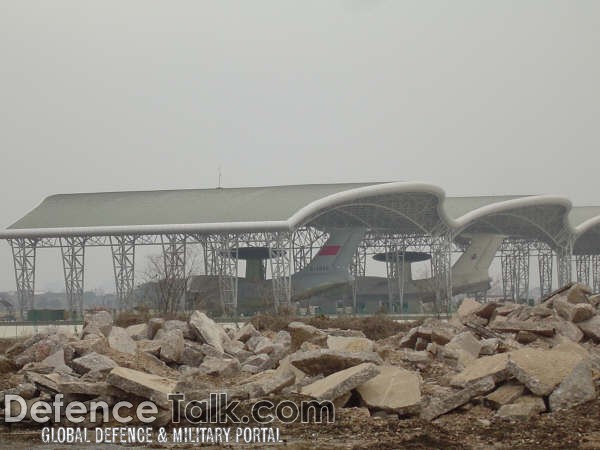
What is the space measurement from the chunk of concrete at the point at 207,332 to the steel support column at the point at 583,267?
83276mm

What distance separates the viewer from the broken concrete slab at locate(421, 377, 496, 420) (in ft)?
34.4

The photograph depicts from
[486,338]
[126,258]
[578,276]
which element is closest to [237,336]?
[486,338]

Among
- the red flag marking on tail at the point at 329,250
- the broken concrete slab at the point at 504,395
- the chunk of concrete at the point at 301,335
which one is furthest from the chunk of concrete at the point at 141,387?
the red flag marking on tail at the point at 329,250

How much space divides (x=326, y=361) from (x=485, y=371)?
2.28m

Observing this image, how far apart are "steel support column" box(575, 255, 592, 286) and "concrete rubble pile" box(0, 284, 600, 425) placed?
254ft

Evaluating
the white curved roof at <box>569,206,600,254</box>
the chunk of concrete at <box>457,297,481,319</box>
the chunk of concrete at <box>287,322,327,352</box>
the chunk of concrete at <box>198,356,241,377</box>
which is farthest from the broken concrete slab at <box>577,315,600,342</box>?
the white curved roof at <box>569,206,600,254</box>

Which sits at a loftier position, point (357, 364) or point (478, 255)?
point (357, 364)

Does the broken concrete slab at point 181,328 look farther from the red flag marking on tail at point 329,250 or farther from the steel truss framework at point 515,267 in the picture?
the steel truss framework at point 515,267

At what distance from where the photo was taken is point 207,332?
16.6 metres

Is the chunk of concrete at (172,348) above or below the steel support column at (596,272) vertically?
above

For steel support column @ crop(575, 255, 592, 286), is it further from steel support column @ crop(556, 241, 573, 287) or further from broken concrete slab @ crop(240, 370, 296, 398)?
broken concrete slab @ crop(240, 370, 296, 398)

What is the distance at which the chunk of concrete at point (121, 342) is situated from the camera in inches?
600

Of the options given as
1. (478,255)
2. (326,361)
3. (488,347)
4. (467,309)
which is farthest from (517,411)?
(478,255)

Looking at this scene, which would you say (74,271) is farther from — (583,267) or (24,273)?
(583,267)
